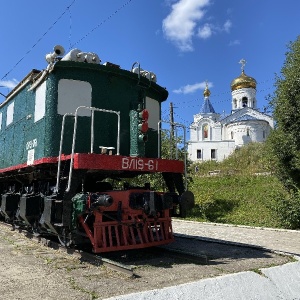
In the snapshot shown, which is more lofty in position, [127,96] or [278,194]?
[127,96]

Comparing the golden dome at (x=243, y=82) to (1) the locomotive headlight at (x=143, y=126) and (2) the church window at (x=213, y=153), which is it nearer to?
(2) the church window at (x=213, y=153)

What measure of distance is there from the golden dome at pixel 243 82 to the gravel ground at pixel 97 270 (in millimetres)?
57666

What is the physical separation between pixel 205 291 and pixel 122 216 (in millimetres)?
2424

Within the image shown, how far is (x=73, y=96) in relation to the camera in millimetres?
6953

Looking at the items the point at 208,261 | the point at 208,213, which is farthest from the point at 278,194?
the point at 208,261

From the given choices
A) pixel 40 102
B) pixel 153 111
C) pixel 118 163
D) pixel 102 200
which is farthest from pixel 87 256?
pixel 153 111

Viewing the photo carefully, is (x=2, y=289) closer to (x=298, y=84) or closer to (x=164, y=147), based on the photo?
(x=298, y=84)

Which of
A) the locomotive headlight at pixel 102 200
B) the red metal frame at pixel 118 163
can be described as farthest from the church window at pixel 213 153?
the locomotive headlight at pixel 102 200

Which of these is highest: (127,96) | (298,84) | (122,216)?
(298,84)

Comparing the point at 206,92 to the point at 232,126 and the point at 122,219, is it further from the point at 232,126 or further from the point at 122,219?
the point at 122,219

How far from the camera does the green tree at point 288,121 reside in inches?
481

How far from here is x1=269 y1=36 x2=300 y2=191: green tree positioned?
12219 mm

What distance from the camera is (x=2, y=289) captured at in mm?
4379

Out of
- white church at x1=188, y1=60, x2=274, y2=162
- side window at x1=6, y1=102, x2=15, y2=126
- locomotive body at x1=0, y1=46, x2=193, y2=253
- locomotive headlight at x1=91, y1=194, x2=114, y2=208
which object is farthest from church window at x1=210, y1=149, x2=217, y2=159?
locomotive headlight at x1=91, y1=194, x2=114, y2=208
